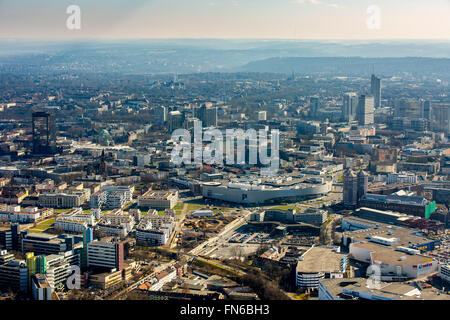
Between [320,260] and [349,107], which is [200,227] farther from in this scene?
[349,107]

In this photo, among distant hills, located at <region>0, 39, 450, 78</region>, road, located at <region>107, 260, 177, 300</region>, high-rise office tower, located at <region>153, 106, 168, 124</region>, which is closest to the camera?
road, located at <region>107, 260, 177, 300</region>

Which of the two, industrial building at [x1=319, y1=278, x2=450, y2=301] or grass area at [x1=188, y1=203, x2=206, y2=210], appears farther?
grass area at [x1=188, y1=203, x2=206, y2=210]

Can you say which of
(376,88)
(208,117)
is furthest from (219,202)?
(376,88)

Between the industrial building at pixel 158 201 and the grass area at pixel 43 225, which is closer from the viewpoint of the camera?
the grass area at pixel 43 225

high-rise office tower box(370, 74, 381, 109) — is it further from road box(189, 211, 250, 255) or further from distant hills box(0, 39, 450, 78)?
road box(189, 211, 250, 255)

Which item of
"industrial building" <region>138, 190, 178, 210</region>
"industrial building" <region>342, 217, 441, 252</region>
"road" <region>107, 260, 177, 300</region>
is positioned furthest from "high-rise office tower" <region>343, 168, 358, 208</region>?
"road" <region>107, 260, 177, 300</region>

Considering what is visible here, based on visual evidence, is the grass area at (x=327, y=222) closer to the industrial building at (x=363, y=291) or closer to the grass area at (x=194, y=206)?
the grass area at (x=194, y=206)

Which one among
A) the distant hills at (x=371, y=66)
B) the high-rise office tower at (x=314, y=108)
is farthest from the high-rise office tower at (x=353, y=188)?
the distant hills at (x=371, y=66)
